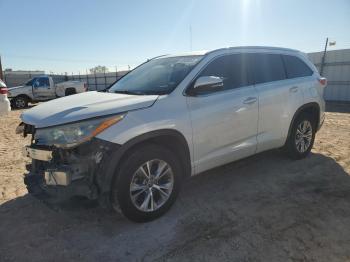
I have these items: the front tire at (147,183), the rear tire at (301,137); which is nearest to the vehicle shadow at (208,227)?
the front tire at (147,183)

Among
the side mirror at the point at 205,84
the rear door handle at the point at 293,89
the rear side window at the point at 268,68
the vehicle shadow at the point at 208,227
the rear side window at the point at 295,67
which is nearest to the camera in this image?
the vehicle shadow at the point at 208,227

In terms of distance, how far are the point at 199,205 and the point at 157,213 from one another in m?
0.63

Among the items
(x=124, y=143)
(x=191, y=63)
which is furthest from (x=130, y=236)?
(x=191, y=63)

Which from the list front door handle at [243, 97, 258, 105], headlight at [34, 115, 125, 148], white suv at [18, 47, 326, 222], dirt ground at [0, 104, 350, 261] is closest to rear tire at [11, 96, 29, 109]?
dirt ground at [0, 104, 350, 261]

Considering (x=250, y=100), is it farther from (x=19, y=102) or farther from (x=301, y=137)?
(x=19, y=102)

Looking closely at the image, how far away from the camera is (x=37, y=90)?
62.1ft

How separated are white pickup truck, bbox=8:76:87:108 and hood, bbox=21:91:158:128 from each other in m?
16.1

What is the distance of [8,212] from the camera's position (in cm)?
391

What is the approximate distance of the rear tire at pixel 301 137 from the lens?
532cm

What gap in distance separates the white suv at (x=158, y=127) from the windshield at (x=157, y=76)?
A: 18mm

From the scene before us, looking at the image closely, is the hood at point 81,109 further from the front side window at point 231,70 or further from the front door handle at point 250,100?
the front door handle at point 250,100

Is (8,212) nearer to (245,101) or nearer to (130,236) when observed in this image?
(130,236)

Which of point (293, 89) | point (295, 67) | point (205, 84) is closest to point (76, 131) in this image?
point (205, 84)

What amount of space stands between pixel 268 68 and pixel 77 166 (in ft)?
10.8
